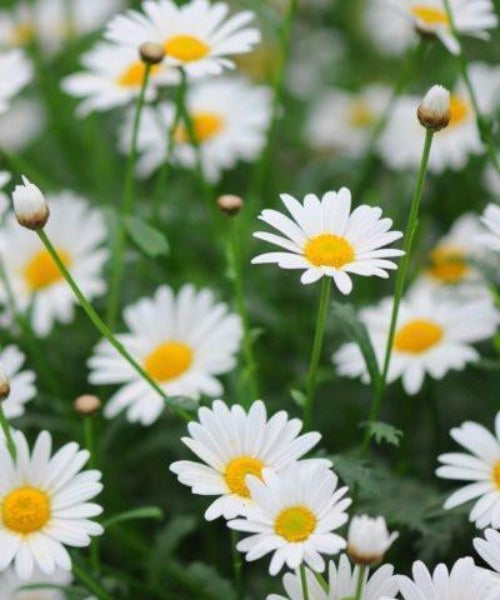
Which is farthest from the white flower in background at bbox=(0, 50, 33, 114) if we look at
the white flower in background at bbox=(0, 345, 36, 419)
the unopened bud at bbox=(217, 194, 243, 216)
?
the unopened bud at bbox=(217, 194, 243, 216)

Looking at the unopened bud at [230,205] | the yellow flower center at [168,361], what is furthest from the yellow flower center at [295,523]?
the yellow flower center at [168,361]

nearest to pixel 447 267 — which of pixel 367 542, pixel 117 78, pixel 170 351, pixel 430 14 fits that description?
pixel 430 14

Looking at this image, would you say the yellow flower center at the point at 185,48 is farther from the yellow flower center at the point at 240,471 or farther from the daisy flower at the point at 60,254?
the yellow flower center at the point at 240,471

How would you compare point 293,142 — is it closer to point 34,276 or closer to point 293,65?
point 293,65

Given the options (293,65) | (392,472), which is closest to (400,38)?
(293,65)

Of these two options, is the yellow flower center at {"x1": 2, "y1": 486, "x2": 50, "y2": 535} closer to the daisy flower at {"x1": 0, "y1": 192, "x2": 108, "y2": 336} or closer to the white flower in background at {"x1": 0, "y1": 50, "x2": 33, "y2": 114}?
the daisy flower at {"x1": 0, "y1": 192, "x2": 108, "y2": 336}

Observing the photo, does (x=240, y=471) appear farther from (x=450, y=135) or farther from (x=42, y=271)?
(x=450, y=135)
